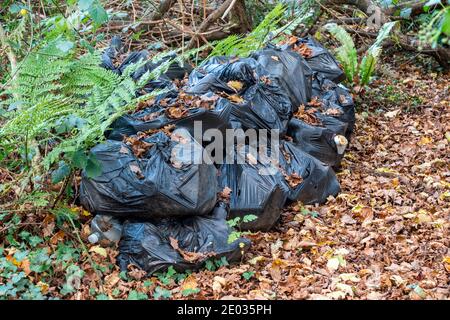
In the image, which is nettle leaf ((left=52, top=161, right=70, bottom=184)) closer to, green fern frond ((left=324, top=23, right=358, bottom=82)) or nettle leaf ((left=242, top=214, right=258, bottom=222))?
nettle leaf ((left=242, top=214, right=258, bottom=222))

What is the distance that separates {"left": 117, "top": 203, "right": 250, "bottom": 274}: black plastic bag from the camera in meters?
3.20

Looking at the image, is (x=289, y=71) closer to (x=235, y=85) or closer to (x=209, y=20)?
(x=235, y=85)

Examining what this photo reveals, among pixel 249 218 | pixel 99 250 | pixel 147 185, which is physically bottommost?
pixel 249 218

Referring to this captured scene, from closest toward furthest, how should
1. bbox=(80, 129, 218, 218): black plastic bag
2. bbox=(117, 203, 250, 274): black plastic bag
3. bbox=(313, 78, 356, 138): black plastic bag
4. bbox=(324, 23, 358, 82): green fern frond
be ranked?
bbox=(117, 203, 250, 274): black plastic bag < bbox=(80, 129, 218, 218): black plastic bag < bbox=(313, 78, 356, 138): black plastic bag < bbox=(324, 23, 358, 82): green fern frond

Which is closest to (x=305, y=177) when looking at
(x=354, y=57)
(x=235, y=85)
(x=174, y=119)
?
(x=235, y=85)

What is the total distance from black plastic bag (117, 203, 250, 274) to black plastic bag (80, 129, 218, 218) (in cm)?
8

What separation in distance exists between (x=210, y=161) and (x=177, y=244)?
601 millimetres

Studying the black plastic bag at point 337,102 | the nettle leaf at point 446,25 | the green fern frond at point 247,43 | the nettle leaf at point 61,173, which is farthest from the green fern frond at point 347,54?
the nettle leaf at point 446,25

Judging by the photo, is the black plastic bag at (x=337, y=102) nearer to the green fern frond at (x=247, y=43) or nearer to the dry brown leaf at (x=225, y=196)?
the green fern frond at (x=247, y=43)

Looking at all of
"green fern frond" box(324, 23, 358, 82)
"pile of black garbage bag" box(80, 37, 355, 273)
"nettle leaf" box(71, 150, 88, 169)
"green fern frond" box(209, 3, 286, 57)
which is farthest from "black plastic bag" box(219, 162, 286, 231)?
"green fern frond" box(324, 23, 358, 82)

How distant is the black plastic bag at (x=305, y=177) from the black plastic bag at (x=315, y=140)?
0.19 m

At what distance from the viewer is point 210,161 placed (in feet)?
11.7

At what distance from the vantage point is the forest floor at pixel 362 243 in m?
3.10
